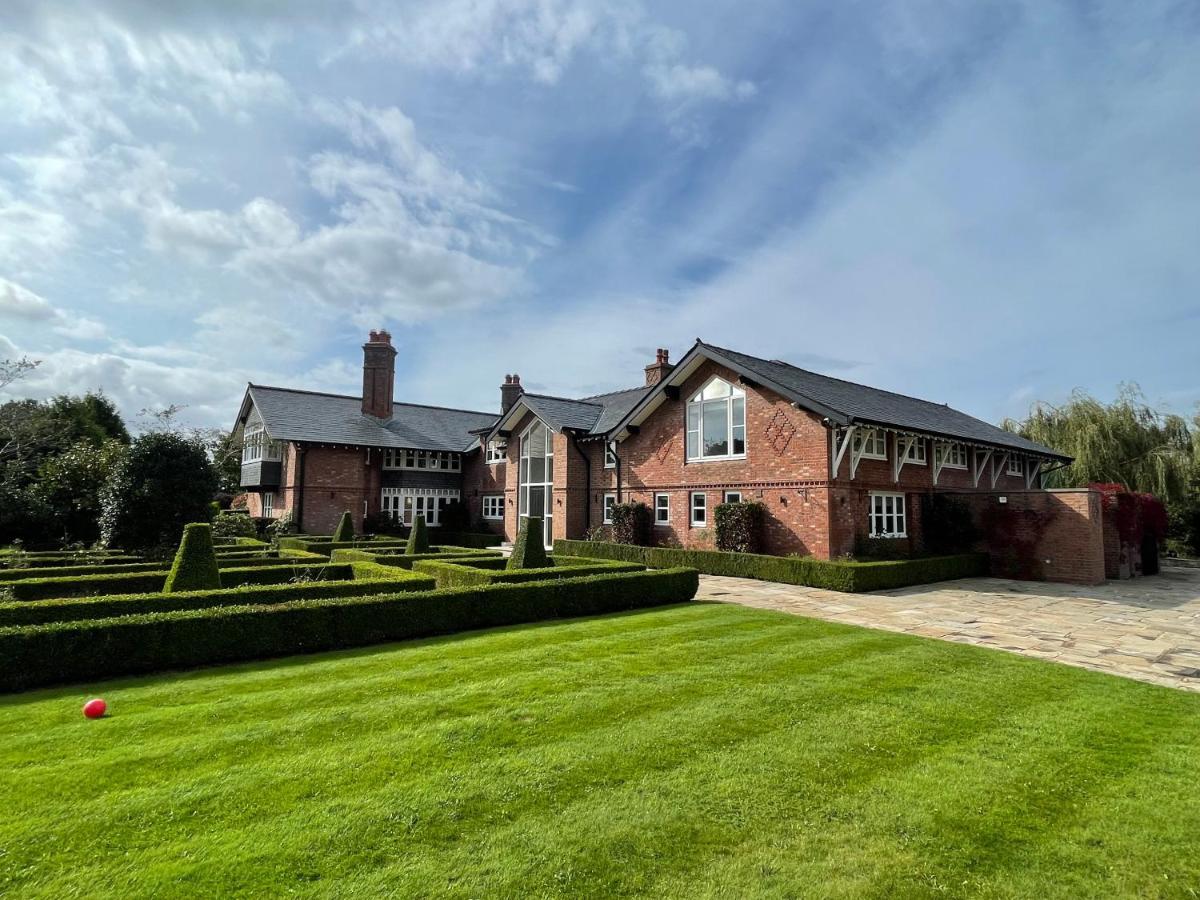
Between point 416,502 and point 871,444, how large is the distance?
22841 mm

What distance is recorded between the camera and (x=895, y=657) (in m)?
8.15

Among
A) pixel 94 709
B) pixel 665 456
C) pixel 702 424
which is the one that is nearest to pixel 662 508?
pixel 665 456

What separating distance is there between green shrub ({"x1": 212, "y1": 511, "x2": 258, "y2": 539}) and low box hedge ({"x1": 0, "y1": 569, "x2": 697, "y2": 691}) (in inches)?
614

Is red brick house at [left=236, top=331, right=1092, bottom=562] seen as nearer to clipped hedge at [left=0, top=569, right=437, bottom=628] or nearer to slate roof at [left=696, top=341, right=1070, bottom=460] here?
slate roof at [left=696, top=341, right=1070, bottom=460]

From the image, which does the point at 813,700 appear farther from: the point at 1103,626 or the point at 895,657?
the point at 1103,626

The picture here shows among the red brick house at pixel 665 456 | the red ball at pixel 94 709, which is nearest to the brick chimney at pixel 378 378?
the red brick house at pixel 665 456

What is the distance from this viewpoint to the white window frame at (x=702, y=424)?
19.9 meters

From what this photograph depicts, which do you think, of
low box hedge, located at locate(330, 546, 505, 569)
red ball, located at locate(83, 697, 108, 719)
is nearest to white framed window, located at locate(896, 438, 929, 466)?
low box hedge, located at locate(330, 546, 505, 569)

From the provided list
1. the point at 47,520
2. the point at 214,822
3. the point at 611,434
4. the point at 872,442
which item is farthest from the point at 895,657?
the point at 47,520

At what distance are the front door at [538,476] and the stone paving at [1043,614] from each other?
11.4m

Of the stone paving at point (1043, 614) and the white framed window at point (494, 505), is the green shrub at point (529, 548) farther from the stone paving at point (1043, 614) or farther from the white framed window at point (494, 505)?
the white framed window at point (494, 505)

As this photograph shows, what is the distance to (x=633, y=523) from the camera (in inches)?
875

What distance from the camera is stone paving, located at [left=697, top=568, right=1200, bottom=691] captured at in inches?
346

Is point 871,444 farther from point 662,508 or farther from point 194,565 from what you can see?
point 194,565
